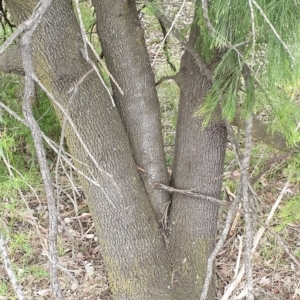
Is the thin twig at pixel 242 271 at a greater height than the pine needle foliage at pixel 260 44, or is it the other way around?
the pine needle foliage at pixel 260 44

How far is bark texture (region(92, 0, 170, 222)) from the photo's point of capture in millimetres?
1769

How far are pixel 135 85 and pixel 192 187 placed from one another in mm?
486

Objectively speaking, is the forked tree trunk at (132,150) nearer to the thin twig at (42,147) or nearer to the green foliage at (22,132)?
the thin twig at (42,147)

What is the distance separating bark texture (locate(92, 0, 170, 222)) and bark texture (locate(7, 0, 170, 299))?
113 mm

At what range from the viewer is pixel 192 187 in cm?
193

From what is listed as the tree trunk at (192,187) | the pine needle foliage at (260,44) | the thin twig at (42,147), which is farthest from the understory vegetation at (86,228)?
the thin twig at (42,147)

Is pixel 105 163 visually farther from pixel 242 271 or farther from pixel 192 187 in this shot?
pixel 242 271

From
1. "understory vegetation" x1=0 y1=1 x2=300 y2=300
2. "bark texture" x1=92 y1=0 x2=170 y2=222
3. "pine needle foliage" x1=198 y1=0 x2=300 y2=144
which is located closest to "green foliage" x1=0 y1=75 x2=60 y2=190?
"understory vegetation" x1=0 y1=1 x2=300 y2=300

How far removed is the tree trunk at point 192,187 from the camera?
1.87m

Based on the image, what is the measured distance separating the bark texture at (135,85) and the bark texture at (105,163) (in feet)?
0.37

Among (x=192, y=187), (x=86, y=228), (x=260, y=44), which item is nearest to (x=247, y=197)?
(x=192, y=187)

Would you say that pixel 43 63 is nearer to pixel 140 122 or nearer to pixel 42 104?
pixel 140 122

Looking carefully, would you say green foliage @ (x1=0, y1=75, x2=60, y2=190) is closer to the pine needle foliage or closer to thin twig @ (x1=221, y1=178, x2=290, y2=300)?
thin twig @ (x1=221, y1=178, x2=290, y2=300)

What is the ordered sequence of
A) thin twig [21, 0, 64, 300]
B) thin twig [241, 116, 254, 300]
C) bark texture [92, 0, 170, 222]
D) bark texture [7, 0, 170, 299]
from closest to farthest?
thin twig [21, 0, 64, 300] → thin twig [241, 116, 254, 300] → bark texture [7, 0, 170, 299] → bark texture [92, 0, 170, 222]
